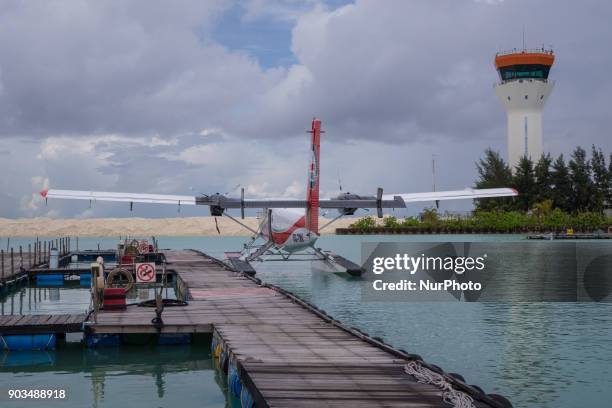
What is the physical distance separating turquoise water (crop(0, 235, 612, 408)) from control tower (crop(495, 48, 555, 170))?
259 ft

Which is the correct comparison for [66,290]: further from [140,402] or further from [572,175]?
[572,175]

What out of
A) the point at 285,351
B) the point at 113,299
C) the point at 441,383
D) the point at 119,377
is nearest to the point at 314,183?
the point at 113,299

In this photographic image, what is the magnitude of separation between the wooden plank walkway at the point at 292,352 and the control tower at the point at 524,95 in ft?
285

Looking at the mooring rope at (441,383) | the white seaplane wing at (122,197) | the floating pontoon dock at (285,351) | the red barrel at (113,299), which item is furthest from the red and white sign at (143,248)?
the mooring rope at (441,383)

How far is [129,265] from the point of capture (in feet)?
120

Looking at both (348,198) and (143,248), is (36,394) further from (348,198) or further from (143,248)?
(143,248)

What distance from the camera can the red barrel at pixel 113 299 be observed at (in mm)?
19578

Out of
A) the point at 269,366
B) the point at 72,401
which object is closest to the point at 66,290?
the point at 72,401

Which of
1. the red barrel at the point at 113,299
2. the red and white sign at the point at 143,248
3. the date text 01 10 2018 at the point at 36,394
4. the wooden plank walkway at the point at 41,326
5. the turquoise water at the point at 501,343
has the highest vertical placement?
the red and white sign at the point at 143,248

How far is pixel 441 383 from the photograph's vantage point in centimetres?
1072

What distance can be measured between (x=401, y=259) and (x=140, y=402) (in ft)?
156

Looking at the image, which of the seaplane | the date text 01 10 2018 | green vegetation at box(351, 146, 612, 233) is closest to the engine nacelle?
the seaplane

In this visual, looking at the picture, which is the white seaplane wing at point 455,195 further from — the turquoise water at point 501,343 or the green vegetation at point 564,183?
the green vegetation at point 564,183

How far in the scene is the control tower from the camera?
104250 millimetres
